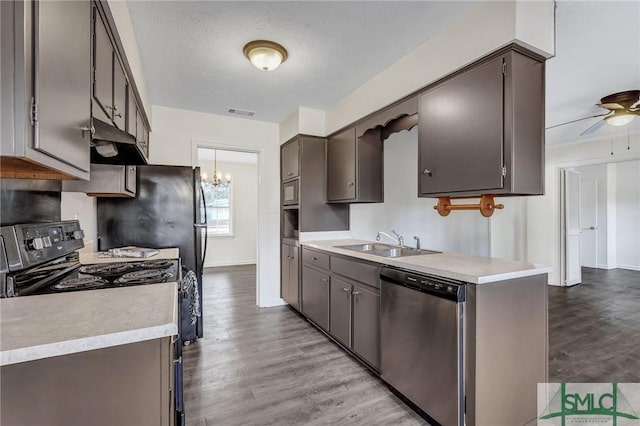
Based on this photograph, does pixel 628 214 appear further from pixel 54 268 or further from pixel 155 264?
pixel 54 268

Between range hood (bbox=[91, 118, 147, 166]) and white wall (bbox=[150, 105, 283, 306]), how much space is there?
1692mm

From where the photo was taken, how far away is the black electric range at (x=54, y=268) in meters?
1.18

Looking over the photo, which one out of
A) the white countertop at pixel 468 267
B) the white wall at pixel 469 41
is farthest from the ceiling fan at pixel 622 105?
the white countertop at pixel 468 267

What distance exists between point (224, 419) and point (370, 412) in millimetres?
907

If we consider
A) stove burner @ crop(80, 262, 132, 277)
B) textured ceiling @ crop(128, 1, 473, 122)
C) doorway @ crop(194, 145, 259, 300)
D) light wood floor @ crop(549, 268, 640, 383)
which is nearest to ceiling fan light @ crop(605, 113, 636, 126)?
light wood floor @ crop(549, 268, 640, 383)

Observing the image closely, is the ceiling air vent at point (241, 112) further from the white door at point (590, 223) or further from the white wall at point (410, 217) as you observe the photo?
the white door at point (590, 223)

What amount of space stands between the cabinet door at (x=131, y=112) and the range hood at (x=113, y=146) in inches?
8.0

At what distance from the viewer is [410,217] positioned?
3.40 metres

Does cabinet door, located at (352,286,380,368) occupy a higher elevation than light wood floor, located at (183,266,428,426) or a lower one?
higher

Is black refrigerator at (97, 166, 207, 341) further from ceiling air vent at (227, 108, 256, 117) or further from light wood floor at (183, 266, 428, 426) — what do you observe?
ceiling air vent at (227, 108, 256, 117)

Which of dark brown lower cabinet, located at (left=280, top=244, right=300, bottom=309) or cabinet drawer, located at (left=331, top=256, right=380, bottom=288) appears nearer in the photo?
cabinet drawer, located at (left=331, top=256, right=380, bottom=288)

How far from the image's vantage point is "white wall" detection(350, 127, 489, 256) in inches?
124

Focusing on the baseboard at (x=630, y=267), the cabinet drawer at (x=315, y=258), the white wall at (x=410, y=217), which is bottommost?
the baseboard at (x=630, y=267)

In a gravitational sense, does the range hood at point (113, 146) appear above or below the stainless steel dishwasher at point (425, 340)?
above
